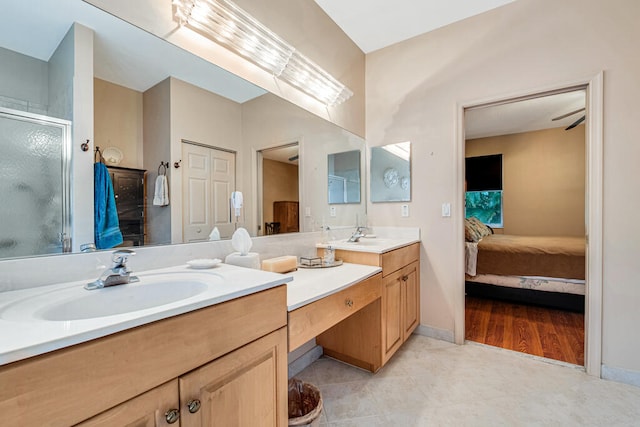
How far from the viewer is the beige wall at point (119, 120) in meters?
1.02

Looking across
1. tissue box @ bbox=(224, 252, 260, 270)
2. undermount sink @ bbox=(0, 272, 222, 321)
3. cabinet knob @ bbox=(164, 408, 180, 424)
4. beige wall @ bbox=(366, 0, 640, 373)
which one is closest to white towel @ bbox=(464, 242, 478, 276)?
beige wall @ bbox=(366, 0, 640, 373)

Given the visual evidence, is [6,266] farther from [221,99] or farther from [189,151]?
[221,99]

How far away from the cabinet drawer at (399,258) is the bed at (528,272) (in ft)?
4.22

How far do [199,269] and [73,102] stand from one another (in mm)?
750

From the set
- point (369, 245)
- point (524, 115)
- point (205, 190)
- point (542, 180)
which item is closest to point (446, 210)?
point (369, 245)

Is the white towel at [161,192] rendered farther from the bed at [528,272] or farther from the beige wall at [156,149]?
the bed at [528,272]

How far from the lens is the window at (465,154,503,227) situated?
16.8 ft

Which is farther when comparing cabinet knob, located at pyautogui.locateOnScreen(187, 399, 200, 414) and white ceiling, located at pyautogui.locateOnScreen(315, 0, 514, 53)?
white ceiling, located at pyautogui.locateOnScreen(315, 0, 514, 53)

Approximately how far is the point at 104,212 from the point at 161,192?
0.22 m

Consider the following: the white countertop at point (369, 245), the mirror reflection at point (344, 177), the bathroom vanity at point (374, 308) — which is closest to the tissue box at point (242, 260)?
the bathroom vanity at point (374, 308)

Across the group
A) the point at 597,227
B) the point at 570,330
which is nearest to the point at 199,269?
the point at 597,227

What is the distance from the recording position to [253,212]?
1.60 m

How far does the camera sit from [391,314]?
1881 millimetres

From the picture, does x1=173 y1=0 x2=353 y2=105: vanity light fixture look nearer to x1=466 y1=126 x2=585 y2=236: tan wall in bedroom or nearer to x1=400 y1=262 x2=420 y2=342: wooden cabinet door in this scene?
x1=400 y1=262 x2=420 y2=342: wooden cabinet door
